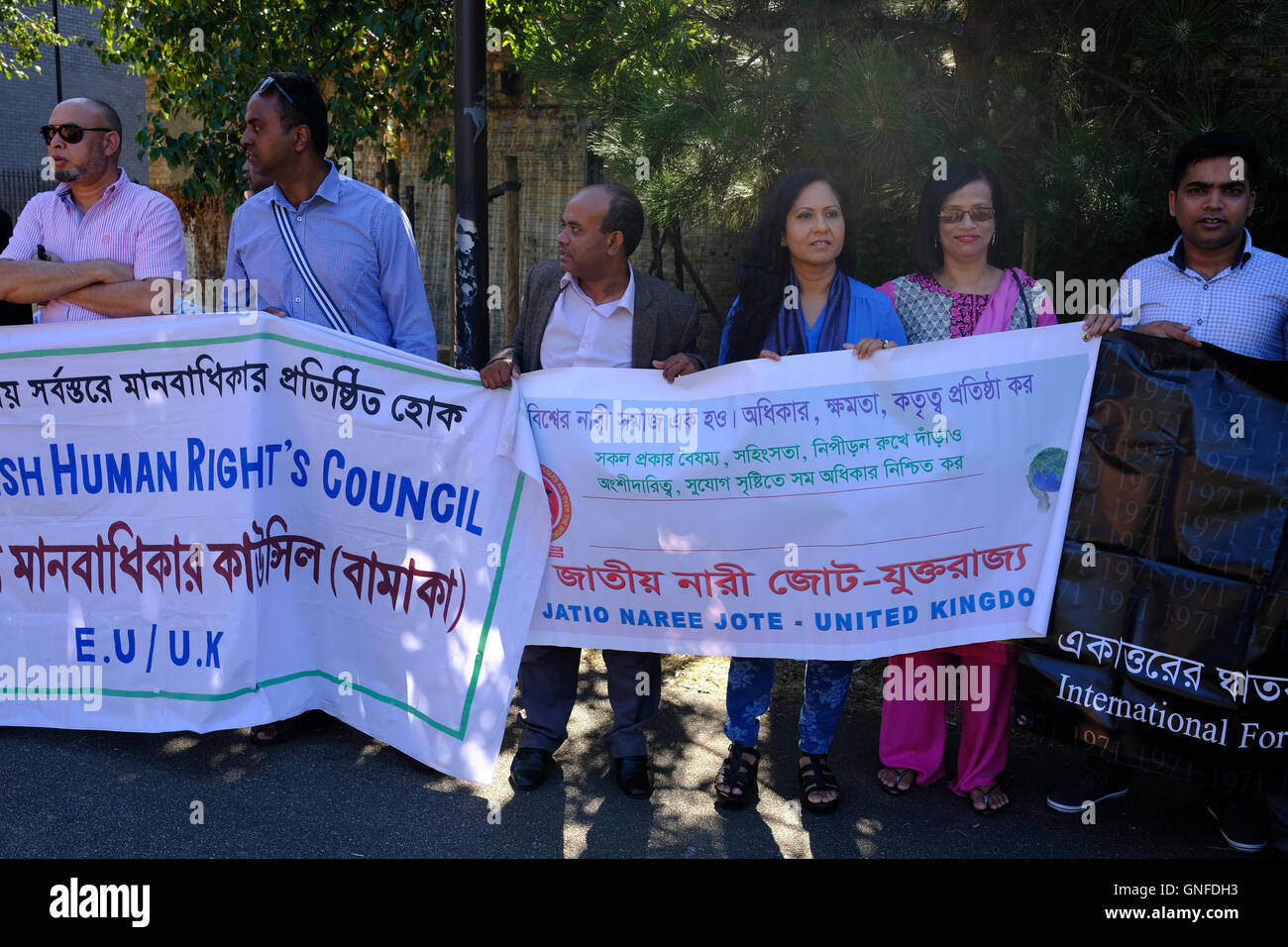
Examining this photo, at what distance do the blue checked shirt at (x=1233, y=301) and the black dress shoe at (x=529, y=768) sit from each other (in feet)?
7.98

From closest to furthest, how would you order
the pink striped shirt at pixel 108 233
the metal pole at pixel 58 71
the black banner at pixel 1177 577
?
the black banner at pixel 1177 577
the pink striped shirt at pixel 108 233
the metal pole at pixel 58 71

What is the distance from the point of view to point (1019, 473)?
3.70 metres

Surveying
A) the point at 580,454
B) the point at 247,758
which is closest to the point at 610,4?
the point at 580,454

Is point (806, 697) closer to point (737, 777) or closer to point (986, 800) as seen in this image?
point (737, 777)

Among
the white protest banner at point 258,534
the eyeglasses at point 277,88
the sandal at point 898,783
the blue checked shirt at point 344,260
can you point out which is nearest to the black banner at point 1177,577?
the sandal at point 898,783

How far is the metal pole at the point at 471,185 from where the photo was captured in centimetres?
454

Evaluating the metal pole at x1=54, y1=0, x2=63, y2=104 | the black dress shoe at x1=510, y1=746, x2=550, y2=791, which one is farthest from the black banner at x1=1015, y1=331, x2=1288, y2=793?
the metal pole at x1=54, y1=0, x2=63, y2=104

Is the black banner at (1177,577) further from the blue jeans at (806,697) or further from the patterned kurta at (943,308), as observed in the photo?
the blue jeans at (806,697)

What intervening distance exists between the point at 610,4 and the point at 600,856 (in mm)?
3670

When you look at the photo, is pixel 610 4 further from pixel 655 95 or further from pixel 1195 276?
pixel 1195 276

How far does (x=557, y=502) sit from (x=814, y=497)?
0.87m

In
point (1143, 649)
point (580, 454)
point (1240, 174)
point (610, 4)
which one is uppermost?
point (610, 4)

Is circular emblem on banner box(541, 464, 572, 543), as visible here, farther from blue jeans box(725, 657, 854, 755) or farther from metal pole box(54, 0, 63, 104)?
metal pole box(54, 0, 63, 104)

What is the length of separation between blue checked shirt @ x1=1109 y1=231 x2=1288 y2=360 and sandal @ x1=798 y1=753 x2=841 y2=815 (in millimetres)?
1775
